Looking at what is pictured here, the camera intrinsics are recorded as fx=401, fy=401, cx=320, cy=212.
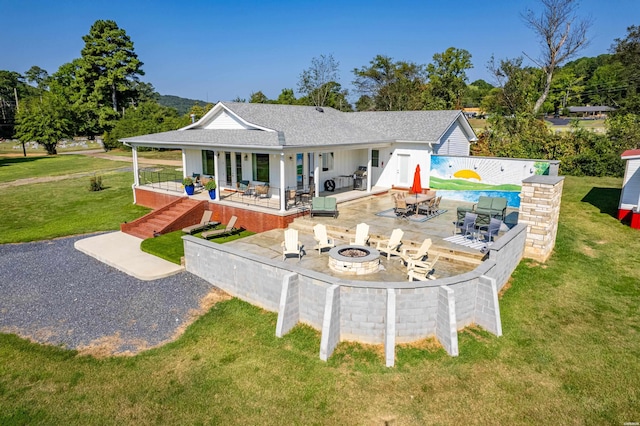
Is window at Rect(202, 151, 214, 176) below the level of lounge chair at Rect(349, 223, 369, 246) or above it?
above

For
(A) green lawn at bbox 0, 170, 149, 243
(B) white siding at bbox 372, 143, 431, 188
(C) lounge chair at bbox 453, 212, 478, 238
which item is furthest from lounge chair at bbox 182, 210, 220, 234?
(B) white siding at bbox 372, 143, 431, 188

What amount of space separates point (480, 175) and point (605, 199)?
877cm

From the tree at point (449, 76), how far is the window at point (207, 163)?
124ft

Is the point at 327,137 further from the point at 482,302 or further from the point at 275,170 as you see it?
the point at 482,302

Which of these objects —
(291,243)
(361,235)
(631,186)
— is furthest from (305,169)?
Result: (631,186)

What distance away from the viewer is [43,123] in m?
55.3

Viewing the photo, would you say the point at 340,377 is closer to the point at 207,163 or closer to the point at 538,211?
the point at 538,211

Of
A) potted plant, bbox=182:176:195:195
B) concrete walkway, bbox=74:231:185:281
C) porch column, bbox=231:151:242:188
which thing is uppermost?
porch column, bbox=231:151:242:188

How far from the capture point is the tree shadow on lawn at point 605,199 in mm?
20534

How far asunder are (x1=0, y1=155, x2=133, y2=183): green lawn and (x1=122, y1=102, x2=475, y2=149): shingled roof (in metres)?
20.6

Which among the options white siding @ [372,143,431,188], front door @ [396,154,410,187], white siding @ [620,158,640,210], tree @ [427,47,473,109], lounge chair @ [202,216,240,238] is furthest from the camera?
tree @ [427,47,473,109]

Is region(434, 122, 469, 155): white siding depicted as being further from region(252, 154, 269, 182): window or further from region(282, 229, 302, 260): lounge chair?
region(282, 229, 302, 260): lounge chair

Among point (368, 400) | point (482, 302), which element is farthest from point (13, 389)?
point (482, 302)

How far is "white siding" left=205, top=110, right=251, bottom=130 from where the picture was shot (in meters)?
20.9
